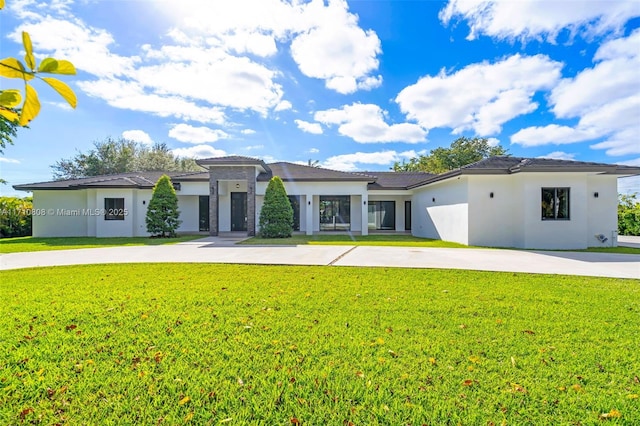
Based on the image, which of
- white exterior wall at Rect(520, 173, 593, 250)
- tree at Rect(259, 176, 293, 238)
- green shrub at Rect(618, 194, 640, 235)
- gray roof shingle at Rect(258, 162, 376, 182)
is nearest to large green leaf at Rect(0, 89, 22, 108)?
white exterior wall at Rect(520, 173, 593, 250)

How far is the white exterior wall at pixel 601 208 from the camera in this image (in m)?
15.2

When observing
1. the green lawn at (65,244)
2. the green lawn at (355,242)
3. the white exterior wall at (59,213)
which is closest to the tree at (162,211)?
the green lawn at (65,244)

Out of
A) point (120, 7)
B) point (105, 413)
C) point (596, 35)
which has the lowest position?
point (105, 413)

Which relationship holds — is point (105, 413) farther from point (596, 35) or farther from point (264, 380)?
point (596, 35)

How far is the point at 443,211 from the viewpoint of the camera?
17.3m

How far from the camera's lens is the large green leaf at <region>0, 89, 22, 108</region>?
910mm

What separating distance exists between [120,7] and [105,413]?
5.16 metres

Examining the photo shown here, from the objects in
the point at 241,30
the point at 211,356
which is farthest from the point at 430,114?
the point at 211,356

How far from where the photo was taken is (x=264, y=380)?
302cm

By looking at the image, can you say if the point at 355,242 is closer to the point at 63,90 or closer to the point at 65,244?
the point at 65,244

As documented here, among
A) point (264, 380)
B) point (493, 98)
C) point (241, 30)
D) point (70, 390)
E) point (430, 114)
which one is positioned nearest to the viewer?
point (70, 390)

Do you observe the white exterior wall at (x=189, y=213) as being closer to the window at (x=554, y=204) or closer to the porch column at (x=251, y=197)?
the porch column at (x=251, y=197)

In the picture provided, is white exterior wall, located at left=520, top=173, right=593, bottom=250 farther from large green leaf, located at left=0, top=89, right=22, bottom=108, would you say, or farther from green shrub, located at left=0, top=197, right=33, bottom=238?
green shrub, located at left=0, top=197, right=33, bottom=238

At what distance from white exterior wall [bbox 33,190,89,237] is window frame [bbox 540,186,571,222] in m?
27.5
